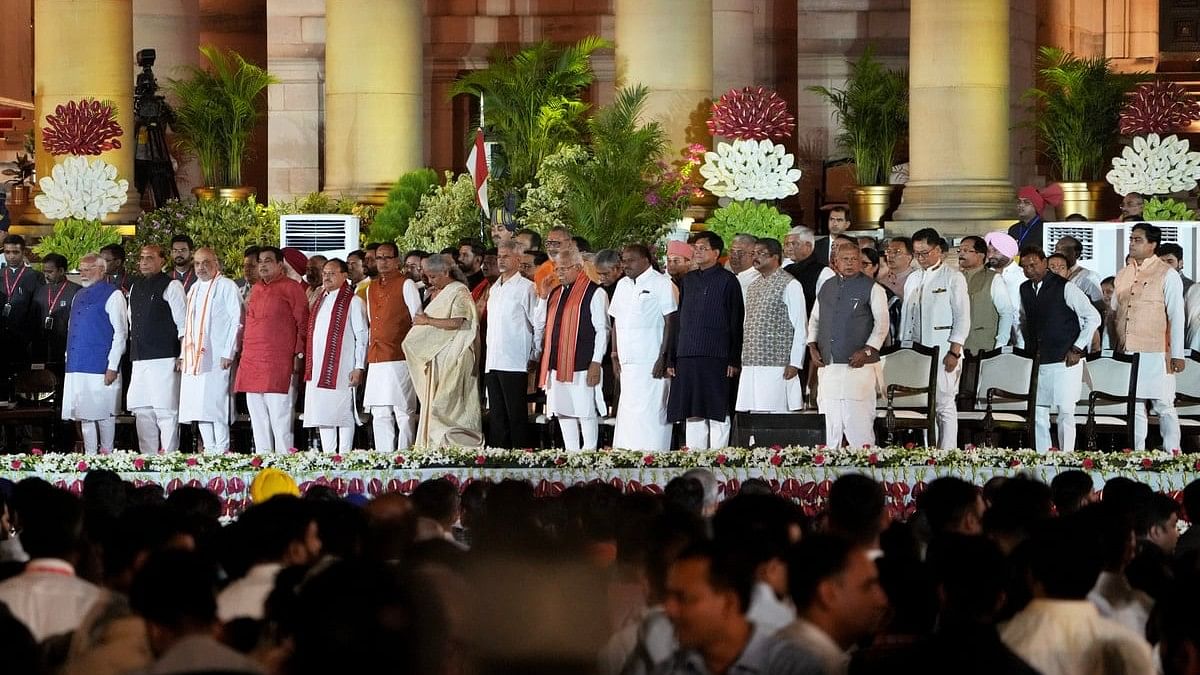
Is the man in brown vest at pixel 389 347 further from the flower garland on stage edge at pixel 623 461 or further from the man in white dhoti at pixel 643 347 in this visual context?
the flower garland on stage edge at pixel 623 461

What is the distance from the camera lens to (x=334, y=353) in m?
19.0

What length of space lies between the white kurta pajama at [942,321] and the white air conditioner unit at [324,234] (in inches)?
289

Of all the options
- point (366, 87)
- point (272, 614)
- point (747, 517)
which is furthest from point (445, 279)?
point (272, 614)

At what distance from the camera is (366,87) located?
85.6 ft

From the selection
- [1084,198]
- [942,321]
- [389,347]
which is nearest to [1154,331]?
[942,321]

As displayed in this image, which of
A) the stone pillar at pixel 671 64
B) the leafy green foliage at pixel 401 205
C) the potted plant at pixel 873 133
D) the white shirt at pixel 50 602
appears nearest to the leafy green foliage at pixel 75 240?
the leafy green foliage at pixel 401 205

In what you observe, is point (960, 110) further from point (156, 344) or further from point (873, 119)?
point (156, 344)

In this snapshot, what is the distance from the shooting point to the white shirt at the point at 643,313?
59.4 ft

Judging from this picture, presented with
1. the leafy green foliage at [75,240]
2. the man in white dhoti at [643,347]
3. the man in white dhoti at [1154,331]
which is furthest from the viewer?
the leafy green foliage at [75,240]

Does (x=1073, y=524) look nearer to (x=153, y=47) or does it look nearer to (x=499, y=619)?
(x=499, y=619)

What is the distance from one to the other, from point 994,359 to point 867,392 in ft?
4.99

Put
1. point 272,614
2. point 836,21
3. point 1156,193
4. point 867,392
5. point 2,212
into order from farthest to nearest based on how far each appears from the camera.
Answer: point 836,21
point 2,212
point 1156,193
point 867,392
point 272,614

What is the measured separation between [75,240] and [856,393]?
10.7m

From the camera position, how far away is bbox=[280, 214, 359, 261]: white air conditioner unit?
2398 cm
